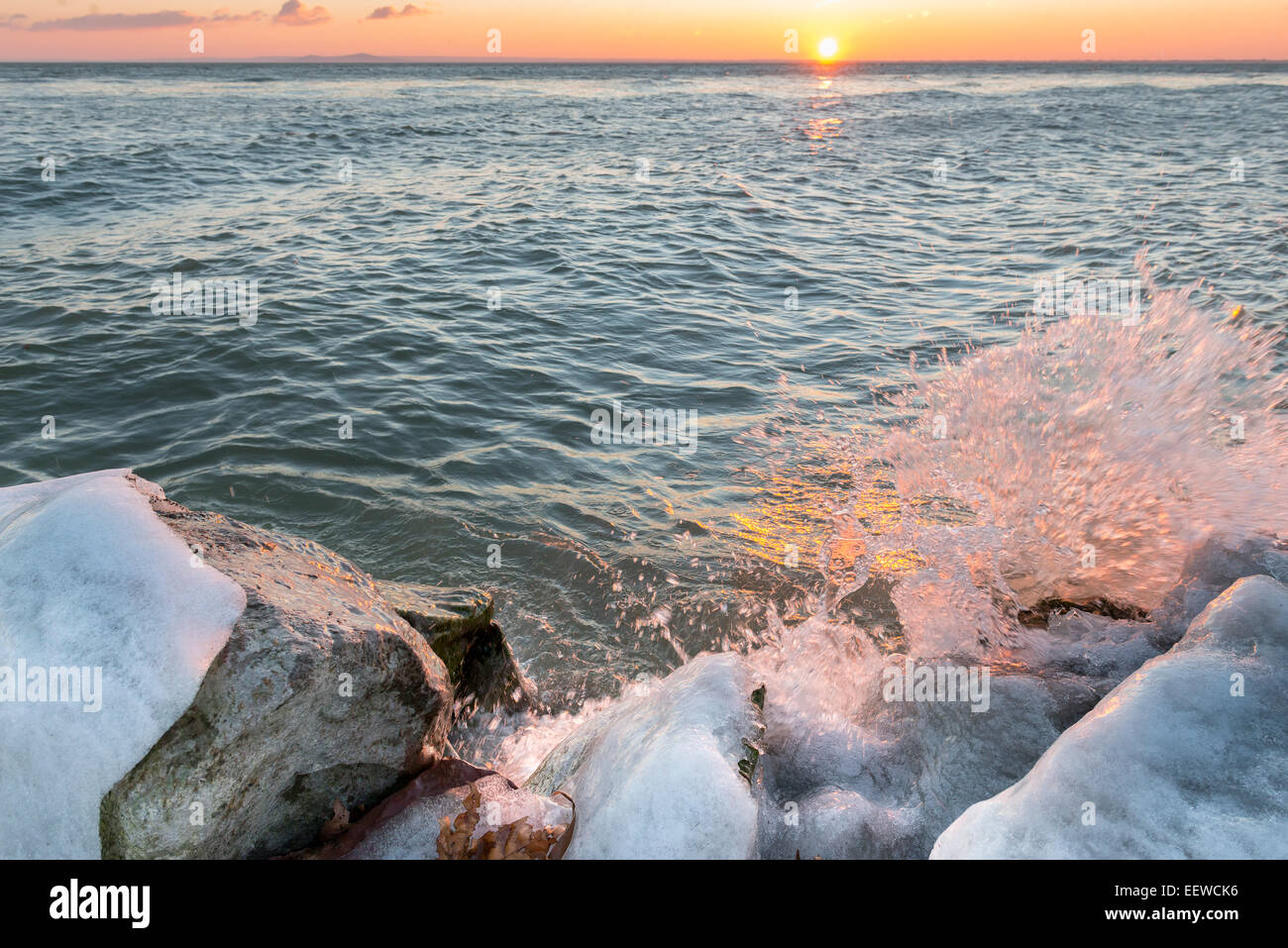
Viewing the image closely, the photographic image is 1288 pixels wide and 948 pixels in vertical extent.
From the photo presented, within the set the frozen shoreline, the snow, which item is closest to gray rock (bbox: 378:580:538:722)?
the frozen shoreline

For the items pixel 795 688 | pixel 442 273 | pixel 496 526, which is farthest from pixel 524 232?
pixel 795 688

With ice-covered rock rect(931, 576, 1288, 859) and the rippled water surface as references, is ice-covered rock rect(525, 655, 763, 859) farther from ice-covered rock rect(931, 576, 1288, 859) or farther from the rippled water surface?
the rippled water surface

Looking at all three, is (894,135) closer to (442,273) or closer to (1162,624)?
(442,273)

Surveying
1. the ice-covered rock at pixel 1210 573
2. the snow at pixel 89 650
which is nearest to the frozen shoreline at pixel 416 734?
the snow at pixel 89 650

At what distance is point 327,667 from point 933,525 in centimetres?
477

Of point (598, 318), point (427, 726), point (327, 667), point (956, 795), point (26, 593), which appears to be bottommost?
point (956, 795)

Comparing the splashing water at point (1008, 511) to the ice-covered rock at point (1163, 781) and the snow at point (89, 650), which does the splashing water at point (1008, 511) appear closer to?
the ice-covered rock at point (1163, 781)

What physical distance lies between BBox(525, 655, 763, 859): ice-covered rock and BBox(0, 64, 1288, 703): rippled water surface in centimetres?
121

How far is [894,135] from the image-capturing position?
1211 inches

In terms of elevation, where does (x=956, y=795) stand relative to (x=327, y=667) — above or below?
below

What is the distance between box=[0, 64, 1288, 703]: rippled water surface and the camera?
6543mm

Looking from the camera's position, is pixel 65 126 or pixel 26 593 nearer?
pixel 26 593

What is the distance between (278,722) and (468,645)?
1514mm

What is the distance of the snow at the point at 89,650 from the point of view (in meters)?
2.85
